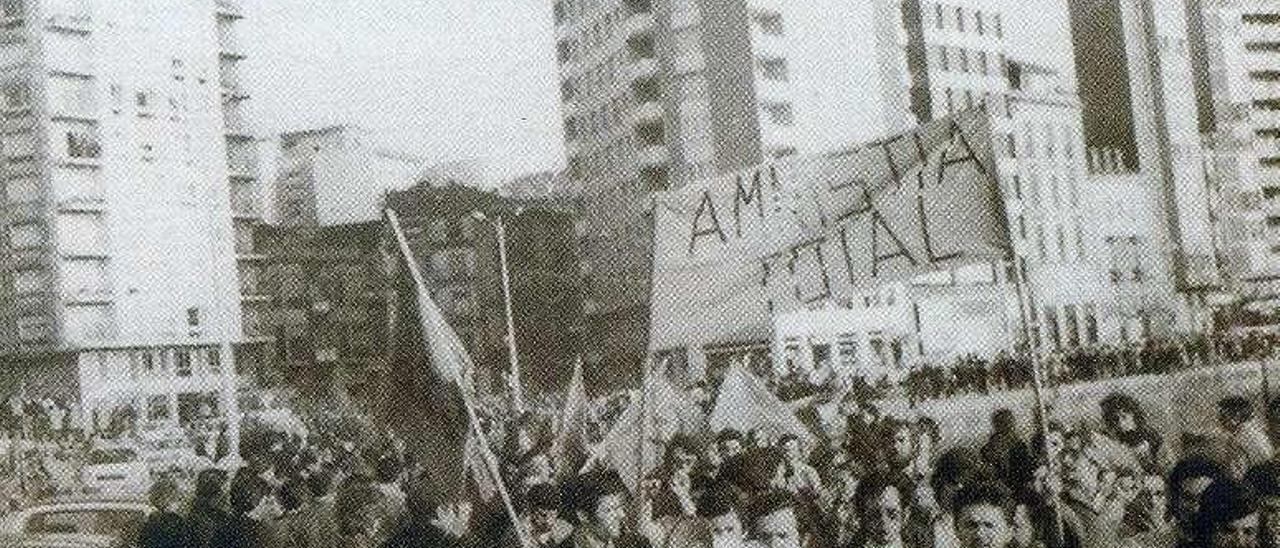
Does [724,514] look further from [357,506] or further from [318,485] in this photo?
[318,485]

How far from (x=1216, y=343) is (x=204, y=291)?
5539 mm

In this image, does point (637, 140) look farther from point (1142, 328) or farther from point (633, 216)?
point (1142, 328)

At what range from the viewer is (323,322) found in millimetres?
6543

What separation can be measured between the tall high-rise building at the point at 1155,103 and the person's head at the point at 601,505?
472cm

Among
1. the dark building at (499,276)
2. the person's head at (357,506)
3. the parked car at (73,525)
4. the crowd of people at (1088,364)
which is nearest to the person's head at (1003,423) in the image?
the crowd of people at (1088,364)

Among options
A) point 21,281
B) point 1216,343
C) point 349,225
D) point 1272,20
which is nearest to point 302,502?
point 21,281

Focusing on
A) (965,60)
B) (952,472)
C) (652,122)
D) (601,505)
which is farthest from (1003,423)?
(965,60)

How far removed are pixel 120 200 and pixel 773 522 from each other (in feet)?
10.7

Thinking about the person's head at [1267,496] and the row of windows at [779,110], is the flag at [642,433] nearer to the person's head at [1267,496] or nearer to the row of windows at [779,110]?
the person's head at [1267,496]

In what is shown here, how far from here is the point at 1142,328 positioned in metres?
8.05

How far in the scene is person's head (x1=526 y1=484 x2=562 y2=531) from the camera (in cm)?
429

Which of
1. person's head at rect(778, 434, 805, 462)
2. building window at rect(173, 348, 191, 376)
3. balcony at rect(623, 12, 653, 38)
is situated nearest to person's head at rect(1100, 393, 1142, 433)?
person's head at rect(778, 434, 805, 462)

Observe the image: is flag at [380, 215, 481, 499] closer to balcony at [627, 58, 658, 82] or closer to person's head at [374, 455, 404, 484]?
person's head at [374, 455, 404, 484]

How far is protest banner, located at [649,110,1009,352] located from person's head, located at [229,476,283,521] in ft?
5.61
